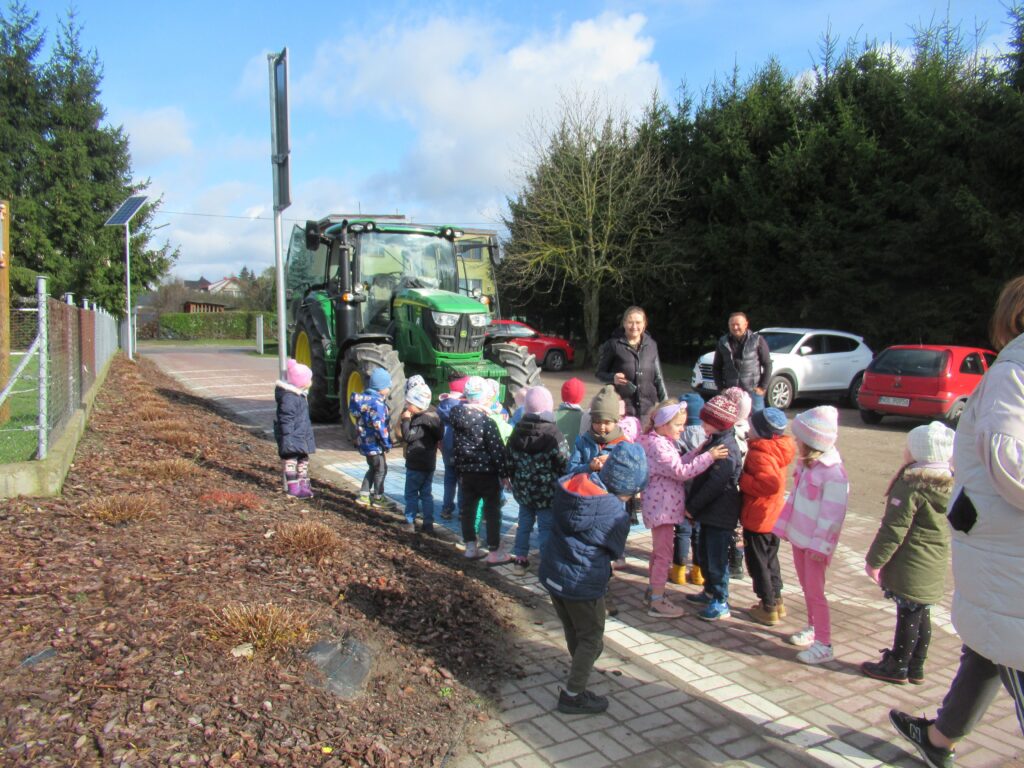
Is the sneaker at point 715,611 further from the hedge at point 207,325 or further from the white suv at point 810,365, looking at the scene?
the hedge at point 207,325

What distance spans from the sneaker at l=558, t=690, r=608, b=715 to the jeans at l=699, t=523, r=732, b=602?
1.36 metres

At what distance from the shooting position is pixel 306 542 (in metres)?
4.83

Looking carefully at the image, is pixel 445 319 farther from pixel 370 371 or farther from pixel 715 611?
pixel 715 611

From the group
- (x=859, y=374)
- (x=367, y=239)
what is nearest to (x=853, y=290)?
(x=859, y=374)

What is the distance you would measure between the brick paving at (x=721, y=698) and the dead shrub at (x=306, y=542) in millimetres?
1321

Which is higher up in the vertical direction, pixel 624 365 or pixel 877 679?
pixel 624 365

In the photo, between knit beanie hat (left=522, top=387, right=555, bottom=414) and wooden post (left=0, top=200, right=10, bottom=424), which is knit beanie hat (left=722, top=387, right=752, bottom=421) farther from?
wooden post (left=0, top=200, right=10, bottom=424)

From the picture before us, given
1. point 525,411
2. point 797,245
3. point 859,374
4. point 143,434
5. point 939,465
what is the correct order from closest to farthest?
1. point 939,465
2. point 525,411
3. point 143,434
4. point 859,374
5. point 797,245

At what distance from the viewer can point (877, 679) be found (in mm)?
3914

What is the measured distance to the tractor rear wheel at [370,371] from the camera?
28.4 feet

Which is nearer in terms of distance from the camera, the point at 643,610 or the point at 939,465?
the point at 939,465

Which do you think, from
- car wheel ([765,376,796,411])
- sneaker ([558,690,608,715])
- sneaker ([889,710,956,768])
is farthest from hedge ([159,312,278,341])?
sneaker ([889,710,956,768])

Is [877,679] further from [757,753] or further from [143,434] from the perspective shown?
[143,434]

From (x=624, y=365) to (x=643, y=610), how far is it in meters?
2.21
